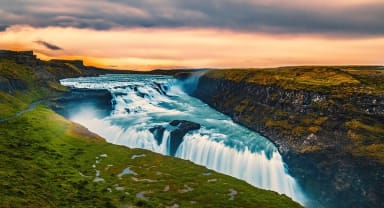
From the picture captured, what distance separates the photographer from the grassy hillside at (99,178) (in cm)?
7175

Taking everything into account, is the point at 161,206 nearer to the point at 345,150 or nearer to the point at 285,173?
the point at 285,173

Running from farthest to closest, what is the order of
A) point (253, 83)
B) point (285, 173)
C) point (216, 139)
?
point (253, 83) → point (216, 139) → point (285, 173)

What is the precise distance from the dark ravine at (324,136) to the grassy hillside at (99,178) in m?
38.8

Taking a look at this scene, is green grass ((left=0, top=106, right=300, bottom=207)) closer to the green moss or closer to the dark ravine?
the dark ravine

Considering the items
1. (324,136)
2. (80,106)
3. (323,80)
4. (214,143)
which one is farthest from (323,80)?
(80,106)

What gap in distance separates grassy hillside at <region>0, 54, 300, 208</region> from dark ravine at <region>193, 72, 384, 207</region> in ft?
127

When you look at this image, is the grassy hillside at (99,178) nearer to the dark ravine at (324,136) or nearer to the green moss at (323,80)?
the dark ravine at (324,136)

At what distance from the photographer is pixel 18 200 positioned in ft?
205

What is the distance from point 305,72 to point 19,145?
127 metres

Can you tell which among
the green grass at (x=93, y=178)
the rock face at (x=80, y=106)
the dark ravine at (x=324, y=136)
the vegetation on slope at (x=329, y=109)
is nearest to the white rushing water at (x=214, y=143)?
the rock face at (x=80, y=106)

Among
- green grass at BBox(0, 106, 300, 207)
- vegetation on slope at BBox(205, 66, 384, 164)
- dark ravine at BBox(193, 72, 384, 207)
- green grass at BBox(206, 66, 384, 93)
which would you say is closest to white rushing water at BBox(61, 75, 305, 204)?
dark ravine at BBox(193, 72, 384, 207)

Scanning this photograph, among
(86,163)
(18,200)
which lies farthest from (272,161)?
(18,200)

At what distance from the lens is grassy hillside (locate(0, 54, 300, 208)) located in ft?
235

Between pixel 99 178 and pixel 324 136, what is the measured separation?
7697cm
